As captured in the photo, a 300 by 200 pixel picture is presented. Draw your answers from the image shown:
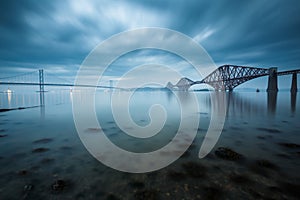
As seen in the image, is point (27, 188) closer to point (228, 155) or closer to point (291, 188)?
point (228, 155)

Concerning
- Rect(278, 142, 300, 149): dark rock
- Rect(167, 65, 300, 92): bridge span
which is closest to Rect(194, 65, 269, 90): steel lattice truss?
Rect(167, 65, 300, 92): bridge span

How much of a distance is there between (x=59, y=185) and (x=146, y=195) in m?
2.46

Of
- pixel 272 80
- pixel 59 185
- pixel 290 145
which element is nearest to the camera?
pixel 59 185

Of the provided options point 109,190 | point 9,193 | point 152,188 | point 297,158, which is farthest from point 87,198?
point 297,158

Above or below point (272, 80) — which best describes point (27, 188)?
below

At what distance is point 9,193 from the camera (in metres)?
3.24

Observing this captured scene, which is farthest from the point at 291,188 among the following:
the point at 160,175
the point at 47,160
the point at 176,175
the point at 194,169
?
the point at 47,160

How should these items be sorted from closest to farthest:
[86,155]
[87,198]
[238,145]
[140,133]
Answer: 1. [87,198]
2. [86,155]
3. [238,145]
4. [140,133]

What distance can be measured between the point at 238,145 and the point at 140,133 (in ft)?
18.0

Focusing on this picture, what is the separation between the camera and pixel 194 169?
427 cm

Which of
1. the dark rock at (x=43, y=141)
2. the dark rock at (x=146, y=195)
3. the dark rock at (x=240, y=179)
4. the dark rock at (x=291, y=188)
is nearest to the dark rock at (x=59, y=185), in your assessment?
the dark rock at (x=146, y=195)

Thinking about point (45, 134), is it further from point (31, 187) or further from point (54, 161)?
point (31, 187)

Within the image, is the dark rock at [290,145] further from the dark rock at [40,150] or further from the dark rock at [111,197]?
the dark rock at [40,150]

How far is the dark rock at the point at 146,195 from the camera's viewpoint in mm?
3107
